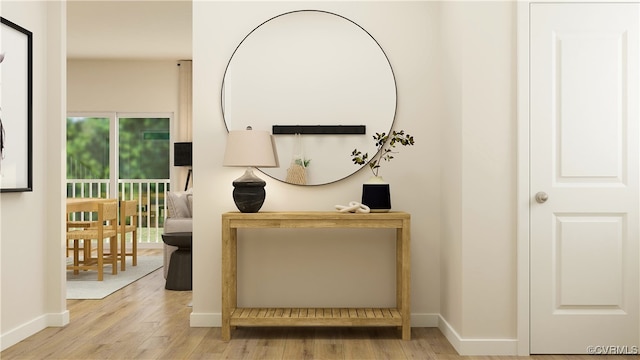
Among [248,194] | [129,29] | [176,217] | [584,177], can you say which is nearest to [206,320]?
[248,194]

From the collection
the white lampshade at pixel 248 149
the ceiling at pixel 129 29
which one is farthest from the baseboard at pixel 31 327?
the ceiling at pixel 129 29

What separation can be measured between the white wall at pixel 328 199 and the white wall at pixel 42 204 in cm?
89

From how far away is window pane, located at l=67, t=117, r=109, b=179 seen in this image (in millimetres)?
8953

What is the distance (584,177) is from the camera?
331 centimetres

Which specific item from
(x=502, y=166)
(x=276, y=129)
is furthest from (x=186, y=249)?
(x=502, y=166)

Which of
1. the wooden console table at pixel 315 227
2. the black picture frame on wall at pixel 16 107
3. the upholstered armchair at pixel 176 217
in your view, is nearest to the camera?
the black picture frame on wall at pixel 16 107

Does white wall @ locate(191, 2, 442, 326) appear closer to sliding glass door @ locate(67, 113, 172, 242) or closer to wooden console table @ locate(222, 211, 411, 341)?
wooden console table @ locate(222, 211, 411, 341)

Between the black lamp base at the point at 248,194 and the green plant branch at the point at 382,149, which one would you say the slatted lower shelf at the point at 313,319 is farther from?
the green plant branch at the point at 382,149

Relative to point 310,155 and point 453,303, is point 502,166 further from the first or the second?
point 310,155

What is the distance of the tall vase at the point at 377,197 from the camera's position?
12.4 feet

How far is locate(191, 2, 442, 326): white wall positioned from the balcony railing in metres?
5.24

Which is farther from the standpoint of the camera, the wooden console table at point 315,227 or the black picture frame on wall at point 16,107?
the wooden console table at point 315,227

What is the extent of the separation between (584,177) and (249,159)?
188 centimetres

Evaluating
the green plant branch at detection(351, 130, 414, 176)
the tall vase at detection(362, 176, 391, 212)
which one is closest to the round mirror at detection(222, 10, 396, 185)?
the green plant branch at detection(351, 130, 414, 176)
